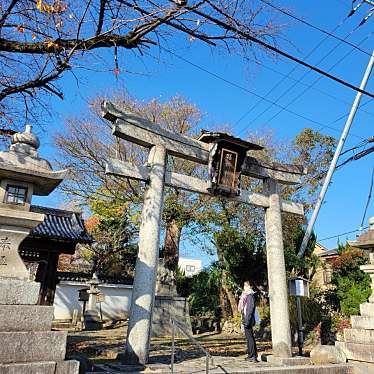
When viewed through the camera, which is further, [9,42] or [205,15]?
[9,42]

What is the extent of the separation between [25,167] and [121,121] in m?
2.56

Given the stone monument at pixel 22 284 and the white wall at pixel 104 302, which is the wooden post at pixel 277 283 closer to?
the stone monument at pixel 22 284

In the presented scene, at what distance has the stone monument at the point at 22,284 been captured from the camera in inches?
167

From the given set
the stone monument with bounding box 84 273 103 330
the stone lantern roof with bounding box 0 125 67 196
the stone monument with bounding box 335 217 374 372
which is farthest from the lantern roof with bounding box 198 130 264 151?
the stone monument with bounding box 84 273 103 330

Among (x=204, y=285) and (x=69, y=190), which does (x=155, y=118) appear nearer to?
(x=69, y=190)

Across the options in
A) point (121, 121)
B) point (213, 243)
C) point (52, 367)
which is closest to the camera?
point (52, 367)

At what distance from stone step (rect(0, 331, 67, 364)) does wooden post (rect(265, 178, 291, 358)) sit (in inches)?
207

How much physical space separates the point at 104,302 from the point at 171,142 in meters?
18.5

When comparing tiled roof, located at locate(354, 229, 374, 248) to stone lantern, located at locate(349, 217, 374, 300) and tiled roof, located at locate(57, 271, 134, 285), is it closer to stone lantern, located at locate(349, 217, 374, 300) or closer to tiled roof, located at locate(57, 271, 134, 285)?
stone lantern, located at locate(349, 217, 374, 300)

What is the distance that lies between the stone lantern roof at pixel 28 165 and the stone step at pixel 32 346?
7.11 ft

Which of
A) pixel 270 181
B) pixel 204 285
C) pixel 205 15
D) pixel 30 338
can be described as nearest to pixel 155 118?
pixel 270 181

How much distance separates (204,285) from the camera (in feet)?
71.7

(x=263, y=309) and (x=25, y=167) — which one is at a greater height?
(x=25, y=167)

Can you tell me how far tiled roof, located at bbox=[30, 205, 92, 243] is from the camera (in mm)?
14007
